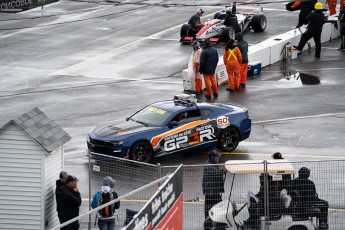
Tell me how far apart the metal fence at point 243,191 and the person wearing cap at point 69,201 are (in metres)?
0.30

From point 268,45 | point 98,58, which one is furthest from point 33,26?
point 268,45

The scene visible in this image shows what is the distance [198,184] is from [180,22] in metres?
23.6

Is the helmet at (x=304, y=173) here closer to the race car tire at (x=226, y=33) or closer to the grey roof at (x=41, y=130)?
the grey roof at (x=41, y=130)

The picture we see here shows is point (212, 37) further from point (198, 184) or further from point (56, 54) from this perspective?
point (198, 184)

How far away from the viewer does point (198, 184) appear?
1675 cm

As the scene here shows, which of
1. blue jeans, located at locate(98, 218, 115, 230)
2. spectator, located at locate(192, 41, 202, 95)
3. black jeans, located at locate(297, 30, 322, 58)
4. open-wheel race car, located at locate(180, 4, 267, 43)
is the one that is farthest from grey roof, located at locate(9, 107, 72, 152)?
open-wheel race car, located at locate(180, 4, 267, 43)

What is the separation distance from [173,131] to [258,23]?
16241mm

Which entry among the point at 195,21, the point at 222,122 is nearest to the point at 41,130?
the point at 222,122

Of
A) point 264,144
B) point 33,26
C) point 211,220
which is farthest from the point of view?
point 33,26

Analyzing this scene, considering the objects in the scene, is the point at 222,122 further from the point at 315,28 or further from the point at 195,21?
the point at 195,21

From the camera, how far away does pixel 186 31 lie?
35.7m

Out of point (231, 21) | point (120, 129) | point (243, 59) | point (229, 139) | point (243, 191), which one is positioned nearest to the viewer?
point (243, 191)

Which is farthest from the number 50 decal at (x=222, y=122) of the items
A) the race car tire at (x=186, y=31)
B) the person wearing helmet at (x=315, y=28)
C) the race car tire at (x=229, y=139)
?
the race car tire at (x=186, y=31)

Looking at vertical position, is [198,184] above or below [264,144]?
above
